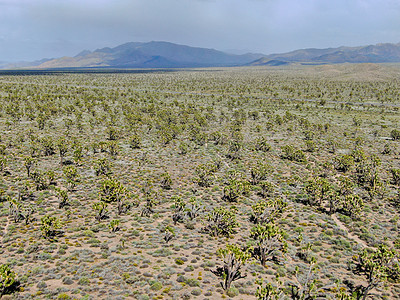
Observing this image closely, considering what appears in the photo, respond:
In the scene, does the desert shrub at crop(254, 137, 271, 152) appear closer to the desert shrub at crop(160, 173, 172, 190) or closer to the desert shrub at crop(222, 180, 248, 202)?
the desert shrub at crop(222, 180, 248, 202)

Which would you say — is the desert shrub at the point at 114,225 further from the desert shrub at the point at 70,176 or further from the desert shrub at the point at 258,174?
the desert shrub at the point at 258,174

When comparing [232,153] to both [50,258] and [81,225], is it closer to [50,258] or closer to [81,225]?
[81,225]

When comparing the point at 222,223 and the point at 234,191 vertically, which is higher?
the point at 234,191

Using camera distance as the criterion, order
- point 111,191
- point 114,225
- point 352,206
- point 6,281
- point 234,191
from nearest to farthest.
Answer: point 6,281 → point 114,225 → point 352,206 → point 111,191 → point 234,191

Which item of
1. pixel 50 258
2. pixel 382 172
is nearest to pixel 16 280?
pixel 50 258

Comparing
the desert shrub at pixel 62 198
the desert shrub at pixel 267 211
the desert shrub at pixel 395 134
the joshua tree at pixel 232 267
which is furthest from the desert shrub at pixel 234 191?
the desert shrub at pixel 395 134

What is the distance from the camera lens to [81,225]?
23.8 metres

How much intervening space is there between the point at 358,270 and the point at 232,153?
27456 mm

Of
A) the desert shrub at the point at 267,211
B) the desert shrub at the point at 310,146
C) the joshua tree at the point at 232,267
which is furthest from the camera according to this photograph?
the desert shrub at the point at 310,146

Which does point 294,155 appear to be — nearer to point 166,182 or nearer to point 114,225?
point 166,182

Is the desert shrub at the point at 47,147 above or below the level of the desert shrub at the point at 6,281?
above

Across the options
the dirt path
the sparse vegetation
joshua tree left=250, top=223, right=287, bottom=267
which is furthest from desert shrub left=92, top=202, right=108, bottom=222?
the dirt path

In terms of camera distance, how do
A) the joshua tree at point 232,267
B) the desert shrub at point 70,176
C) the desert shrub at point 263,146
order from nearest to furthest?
the joshua tree at point 232,267 < the desert shrub at point 70,176 < the desert shrub at point 263,146

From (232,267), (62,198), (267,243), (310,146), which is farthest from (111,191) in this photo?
(310,146)
